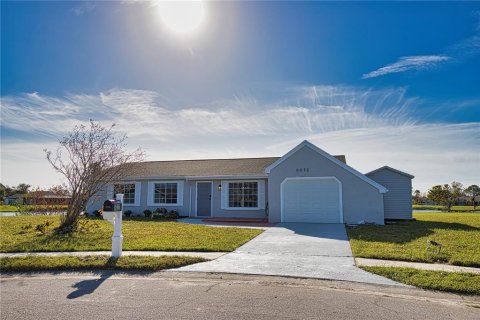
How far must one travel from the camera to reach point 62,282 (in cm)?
623

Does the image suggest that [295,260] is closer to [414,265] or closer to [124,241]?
[414,265]

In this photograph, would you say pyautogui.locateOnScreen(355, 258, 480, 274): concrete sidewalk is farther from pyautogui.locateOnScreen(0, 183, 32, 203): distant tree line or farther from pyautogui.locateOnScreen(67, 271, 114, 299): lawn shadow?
pyautogui.locateOnScreen(0, 183, 32, 203): distant tree line

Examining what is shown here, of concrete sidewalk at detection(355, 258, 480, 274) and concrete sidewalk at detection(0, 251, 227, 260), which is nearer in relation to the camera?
concrete sidewalk at detection(355, 258, 480, 274)

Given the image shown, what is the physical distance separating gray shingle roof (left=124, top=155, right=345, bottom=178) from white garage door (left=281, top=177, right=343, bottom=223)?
2515mm

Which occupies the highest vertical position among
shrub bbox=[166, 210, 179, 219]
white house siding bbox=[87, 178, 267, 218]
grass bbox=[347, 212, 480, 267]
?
white house siding bbox=[87, 178, 267, 218]

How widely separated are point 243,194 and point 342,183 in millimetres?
6288

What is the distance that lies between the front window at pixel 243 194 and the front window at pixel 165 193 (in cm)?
388

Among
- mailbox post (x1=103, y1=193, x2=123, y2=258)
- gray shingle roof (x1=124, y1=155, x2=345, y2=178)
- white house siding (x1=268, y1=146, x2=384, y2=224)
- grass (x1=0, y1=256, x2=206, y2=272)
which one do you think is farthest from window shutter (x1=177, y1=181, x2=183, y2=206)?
grass (x1=0, y1=256, x2=206, y2=272)

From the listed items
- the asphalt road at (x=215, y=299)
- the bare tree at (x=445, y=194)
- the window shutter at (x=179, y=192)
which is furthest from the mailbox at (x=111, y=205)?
the bare tree at (x=445, y=194)

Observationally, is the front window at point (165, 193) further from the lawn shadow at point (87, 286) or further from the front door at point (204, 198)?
the lawn shadow at point (87, 286)

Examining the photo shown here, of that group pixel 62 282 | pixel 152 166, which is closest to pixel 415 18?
pixel 62 282

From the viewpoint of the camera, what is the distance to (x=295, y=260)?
799 cm

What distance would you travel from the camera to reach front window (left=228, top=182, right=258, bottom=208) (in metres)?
20.3

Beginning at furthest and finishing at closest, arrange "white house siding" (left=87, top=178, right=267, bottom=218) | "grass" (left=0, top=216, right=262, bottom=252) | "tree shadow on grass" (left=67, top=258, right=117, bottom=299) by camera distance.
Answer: "white house siding" (left=87, top=178, right=267, bottom=218) → "grass" (left=0, top=216, right=262, bottom=252) → "tree shadow on grass" (left=67, top=258, right=117, bottom=299)
